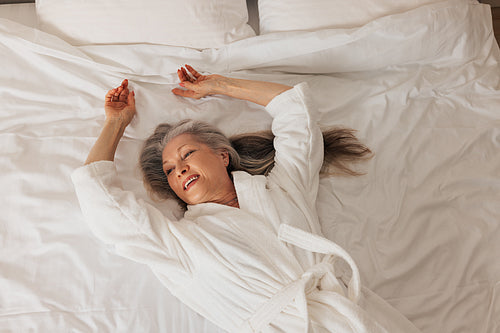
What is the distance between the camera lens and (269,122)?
1518mm

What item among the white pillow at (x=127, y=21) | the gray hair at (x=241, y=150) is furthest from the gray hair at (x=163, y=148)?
the white pillow at (x=127, y=21)

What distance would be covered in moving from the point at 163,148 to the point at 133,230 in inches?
12.3

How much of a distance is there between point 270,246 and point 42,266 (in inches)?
25.6

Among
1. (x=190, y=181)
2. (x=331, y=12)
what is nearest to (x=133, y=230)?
(x=190, y=181)

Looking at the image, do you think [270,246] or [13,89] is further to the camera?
[13,89]

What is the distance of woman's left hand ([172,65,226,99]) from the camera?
1468mm

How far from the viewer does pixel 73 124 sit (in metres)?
1.43

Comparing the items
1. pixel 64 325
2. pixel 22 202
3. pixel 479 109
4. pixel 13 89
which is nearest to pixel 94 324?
pixel 64 325

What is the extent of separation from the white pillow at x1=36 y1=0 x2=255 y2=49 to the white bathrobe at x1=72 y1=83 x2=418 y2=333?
548 millimetres

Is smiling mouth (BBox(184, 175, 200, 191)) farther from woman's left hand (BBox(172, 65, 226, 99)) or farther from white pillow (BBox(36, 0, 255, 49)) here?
white pillow (BBox(36, 0, 255, 49))

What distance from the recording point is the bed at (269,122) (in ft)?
3.94

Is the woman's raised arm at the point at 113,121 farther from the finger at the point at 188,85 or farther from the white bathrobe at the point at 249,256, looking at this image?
the finger at the point at 188,85

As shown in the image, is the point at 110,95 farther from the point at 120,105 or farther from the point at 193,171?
the point at 193,171

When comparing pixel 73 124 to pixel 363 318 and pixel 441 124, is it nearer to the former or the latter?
pixel 363 318
